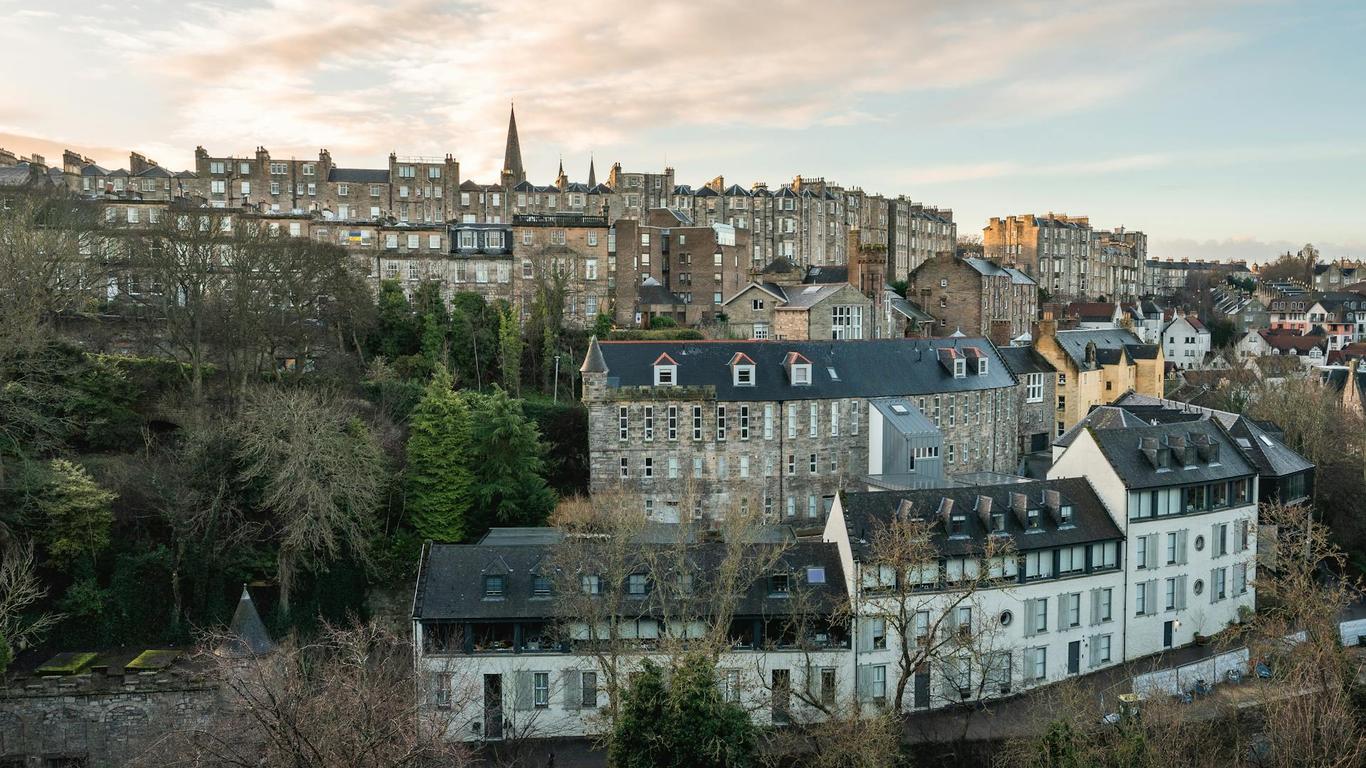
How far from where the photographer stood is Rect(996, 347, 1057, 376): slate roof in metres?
49.6

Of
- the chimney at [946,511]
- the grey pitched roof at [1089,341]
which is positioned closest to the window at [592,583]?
the chimney at [946,511]

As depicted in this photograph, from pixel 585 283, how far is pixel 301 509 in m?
28.9

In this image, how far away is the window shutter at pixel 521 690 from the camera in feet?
90.5

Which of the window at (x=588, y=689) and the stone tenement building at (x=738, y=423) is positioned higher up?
the stone tenement building at (x=738, y=423)

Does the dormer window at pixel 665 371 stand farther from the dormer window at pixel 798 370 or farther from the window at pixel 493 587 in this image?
the window at pixel 493 587

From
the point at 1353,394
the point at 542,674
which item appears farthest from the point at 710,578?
the point at 1353,394

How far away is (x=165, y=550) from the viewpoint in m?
31.2

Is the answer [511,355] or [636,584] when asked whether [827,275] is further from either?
[636,584]

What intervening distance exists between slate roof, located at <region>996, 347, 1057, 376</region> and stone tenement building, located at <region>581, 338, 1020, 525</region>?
33.1ft

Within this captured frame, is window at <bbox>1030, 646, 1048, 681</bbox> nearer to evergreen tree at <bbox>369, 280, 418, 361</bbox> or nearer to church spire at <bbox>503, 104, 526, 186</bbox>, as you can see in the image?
evergreen tree at <bbox>369, 280, 418, 361</bbox>

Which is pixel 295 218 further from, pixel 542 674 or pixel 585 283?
pixel 542 674

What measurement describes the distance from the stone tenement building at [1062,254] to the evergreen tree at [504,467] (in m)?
73.5

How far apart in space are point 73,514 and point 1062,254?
322 feet

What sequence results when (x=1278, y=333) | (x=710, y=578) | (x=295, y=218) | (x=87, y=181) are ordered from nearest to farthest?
(x=710, y=578)
(x=295, y=218)
(x=87, y=181)
(x=1278, y=333)
